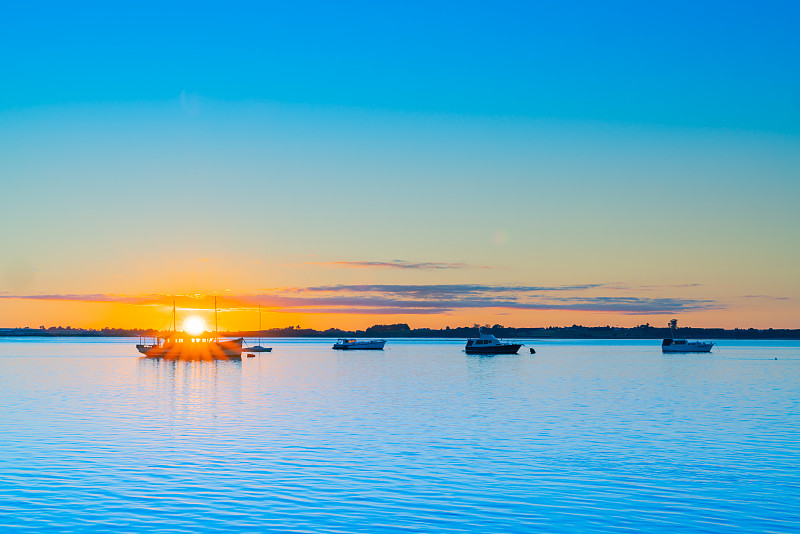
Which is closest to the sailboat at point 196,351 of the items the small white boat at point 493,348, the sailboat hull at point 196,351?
the sailboat hull at point 196,351

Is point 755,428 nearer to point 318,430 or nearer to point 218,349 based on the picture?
point 318,430

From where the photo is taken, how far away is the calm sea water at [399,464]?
2197cm

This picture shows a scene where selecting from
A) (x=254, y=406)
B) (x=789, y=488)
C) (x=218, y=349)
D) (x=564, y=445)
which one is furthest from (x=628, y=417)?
(x=218, y=349)

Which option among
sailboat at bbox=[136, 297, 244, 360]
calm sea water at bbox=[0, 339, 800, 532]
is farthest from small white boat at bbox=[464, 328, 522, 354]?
calm sea water at bbox=[0, 339, 800, 532]

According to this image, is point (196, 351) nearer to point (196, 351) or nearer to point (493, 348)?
point (196, 351)

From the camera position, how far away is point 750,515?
22484mm

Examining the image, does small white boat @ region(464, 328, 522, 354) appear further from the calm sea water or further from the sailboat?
the calm sea water

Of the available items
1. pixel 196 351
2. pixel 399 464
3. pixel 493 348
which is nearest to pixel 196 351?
pixel 196 351

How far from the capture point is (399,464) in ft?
101

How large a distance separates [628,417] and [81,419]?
110 ft

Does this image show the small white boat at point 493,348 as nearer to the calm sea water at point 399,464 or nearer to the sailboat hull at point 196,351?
the sailboat hull at point 196,351

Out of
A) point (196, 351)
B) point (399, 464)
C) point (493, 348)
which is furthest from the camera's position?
point (493, 348)

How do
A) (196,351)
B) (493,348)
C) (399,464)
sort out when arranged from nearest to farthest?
1. (399,464)
2. (196,351)
3. (493,348)

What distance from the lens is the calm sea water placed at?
72.1ft
